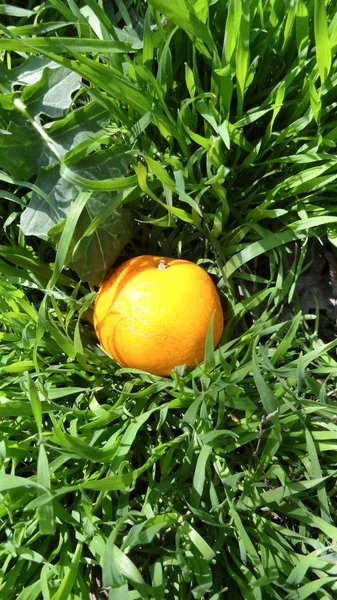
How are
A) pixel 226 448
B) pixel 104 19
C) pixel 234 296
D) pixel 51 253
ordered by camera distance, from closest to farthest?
pixel 104 19
pixel 226 448
pixel 234 296
pixel 51 253

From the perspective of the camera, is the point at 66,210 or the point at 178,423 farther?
the point at 178,423

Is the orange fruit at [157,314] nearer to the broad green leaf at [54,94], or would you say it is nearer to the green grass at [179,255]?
the green grass at [179,255]

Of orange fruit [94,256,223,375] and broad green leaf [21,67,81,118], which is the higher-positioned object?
broad green leaf [21,67,81,118]

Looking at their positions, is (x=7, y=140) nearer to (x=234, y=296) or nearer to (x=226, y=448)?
(x=234, y=296)

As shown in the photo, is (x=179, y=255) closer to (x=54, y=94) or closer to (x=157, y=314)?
(x=157, y=314)

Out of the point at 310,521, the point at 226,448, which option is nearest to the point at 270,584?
the point at 310,521

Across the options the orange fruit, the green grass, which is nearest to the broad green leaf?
the green grass

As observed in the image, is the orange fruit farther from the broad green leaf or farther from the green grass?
the broad green leaf
